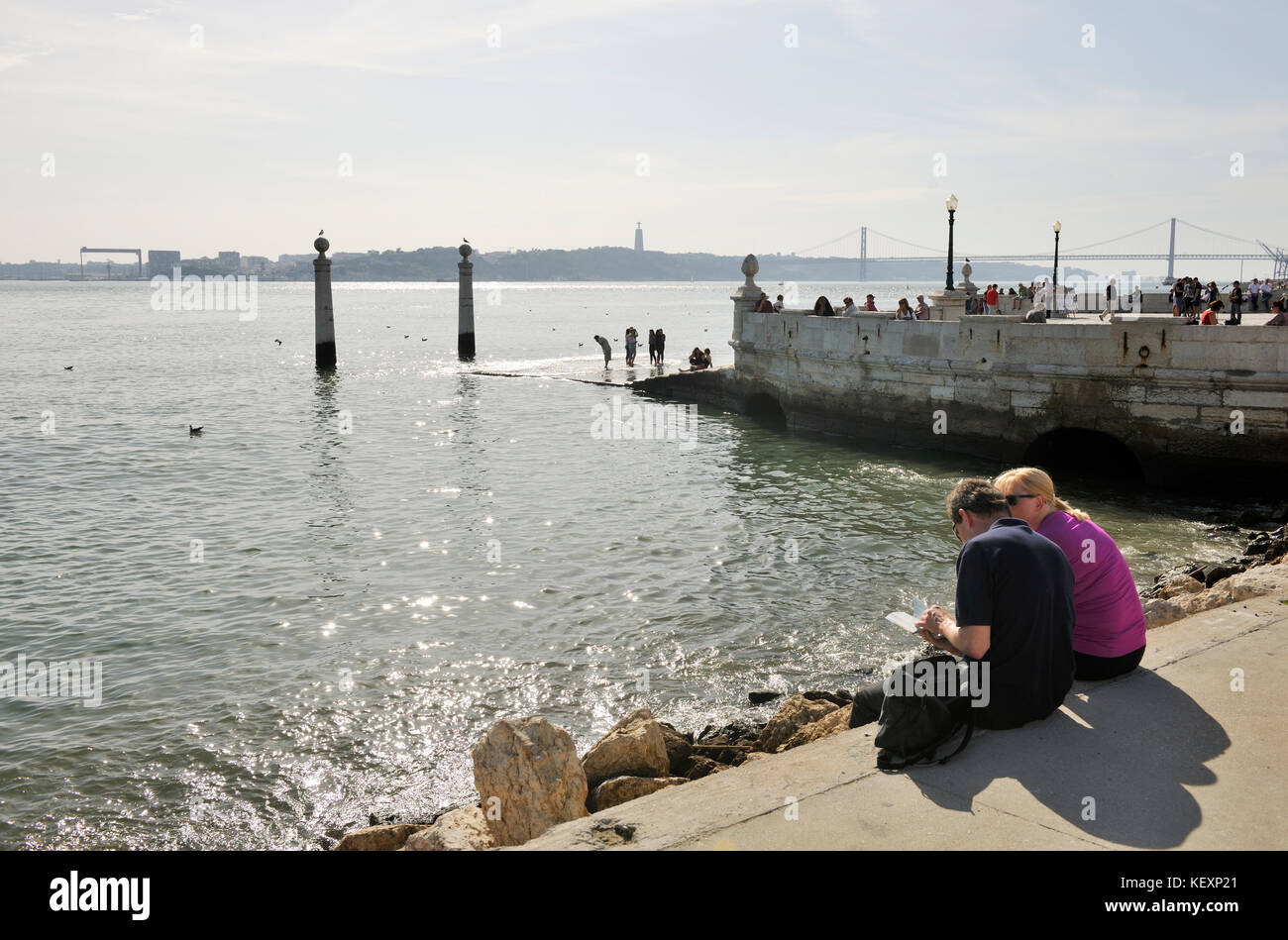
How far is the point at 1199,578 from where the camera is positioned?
1116 centimetres

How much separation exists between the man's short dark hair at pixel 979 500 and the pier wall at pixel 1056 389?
1394 cm

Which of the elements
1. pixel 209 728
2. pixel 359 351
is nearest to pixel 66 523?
pixel 209 728

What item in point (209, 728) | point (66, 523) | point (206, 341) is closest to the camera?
point (209, 728)

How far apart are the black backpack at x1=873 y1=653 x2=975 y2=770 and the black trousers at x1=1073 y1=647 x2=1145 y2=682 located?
114cm

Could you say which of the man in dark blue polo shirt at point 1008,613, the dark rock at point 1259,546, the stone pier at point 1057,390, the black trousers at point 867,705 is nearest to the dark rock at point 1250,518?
the stone pier at point 1057,390

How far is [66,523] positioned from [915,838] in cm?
1571

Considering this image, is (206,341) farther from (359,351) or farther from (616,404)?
(616,404)

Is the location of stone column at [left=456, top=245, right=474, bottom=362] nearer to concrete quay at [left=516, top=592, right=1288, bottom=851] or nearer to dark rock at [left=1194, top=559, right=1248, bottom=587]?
dark rock at [left=1194, top=559, right=1248, bottom=587]

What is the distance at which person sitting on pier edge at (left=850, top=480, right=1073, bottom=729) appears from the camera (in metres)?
4.54

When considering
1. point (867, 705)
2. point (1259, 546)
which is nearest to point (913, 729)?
point (867, 705)

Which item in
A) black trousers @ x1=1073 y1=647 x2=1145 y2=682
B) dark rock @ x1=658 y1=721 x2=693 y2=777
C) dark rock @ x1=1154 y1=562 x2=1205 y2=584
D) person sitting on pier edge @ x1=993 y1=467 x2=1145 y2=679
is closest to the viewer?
person sitting on pier edge @ x1=993 y1=467 x2=1145 y2=679

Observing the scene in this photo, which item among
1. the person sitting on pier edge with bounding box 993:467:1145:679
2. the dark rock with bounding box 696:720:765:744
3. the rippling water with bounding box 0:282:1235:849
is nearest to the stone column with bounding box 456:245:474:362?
the rippling water with bounding box 0:282:1235:849

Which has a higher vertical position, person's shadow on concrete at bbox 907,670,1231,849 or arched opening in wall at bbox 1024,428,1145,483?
person's shadow on concrete at bbox 907,670,1231,849
